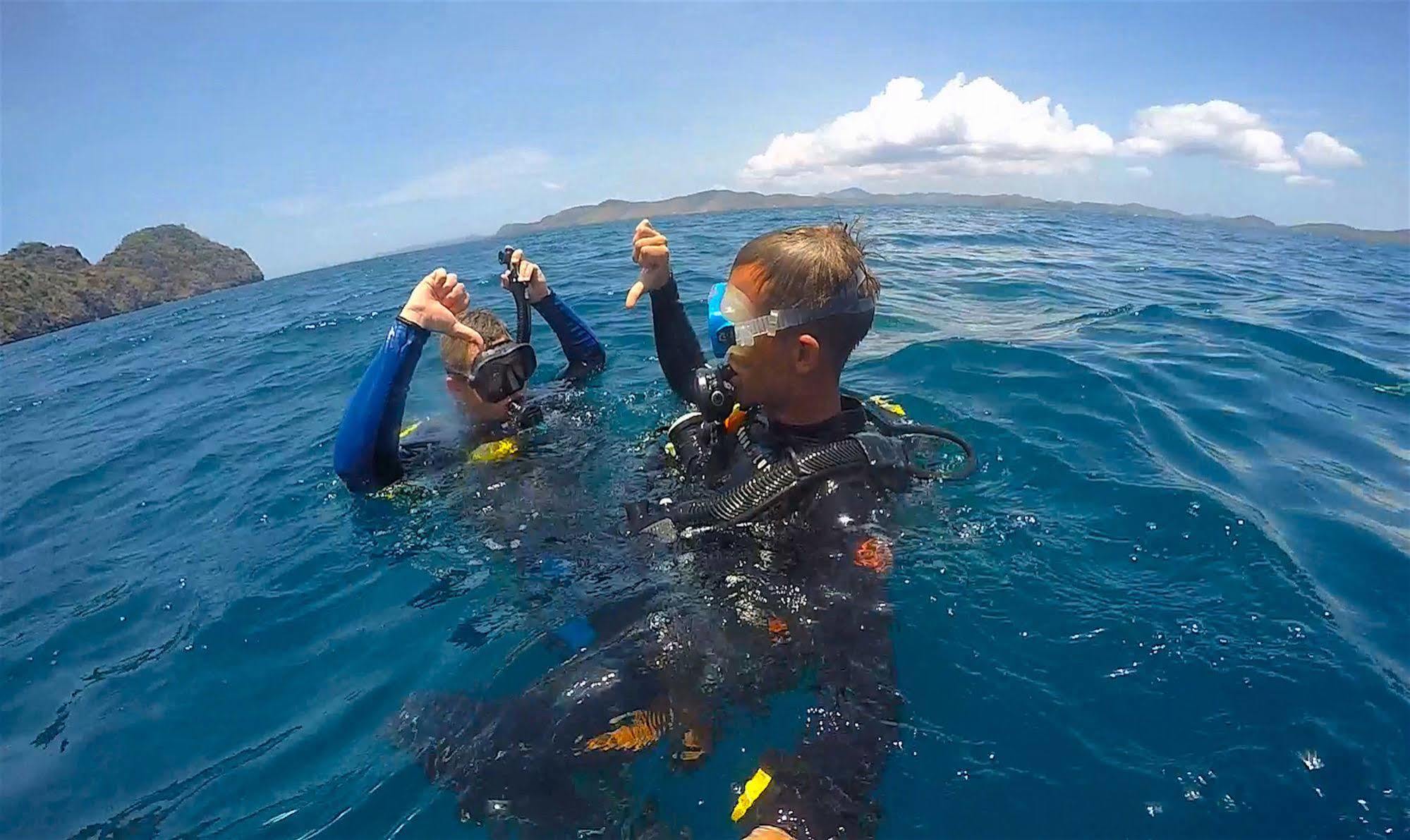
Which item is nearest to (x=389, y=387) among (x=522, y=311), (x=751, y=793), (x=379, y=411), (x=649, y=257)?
(x=379, y=411)

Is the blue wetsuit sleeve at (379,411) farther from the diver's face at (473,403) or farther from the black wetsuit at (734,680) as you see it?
the black wetsuit at (734,680)

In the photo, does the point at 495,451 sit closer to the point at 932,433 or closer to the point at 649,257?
the point at 649,257

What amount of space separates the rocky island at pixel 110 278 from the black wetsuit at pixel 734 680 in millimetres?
43137

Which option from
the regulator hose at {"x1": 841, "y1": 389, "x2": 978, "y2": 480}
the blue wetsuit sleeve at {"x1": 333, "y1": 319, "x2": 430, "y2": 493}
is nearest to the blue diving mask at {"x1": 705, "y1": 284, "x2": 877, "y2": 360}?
the regulator hose at {"x1": 841, "y1": 389, "x2": 978, "y2": 480}

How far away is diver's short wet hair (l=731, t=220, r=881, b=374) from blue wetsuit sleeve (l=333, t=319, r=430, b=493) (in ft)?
6.21

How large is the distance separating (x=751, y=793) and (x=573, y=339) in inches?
161

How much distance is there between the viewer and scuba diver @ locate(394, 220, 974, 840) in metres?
2.42

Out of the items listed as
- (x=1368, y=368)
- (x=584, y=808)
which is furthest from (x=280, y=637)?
(x=1368, y=368)

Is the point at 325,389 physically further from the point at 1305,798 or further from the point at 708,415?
the point at 1305,798

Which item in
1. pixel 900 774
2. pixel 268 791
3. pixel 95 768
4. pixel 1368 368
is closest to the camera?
pixel 900 774

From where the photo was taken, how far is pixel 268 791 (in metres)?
2.88

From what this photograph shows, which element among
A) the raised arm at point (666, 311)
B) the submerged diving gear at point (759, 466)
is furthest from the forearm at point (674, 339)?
the submerged diving gear at point (759, 466)

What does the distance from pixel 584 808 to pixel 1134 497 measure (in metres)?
3.55

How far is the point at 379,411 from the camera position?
3861 millimetres
